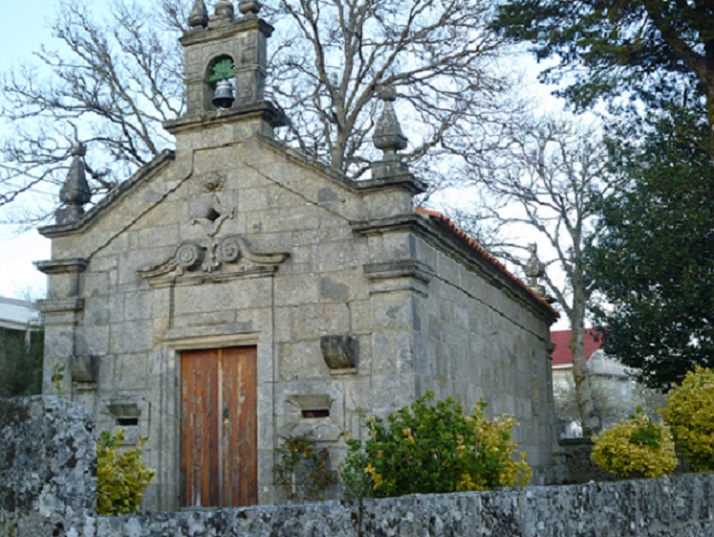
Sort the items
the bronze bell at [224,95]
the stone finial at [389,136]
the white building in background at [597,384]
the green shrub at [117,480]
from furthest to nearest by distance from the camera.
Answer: the white building in background at [597,384] < the bronze bell at [224,95] < the stone finial at [389,136] < the green shrub at [117,480]

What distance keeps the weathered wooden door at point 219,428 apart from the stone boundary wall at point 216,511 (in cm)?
496

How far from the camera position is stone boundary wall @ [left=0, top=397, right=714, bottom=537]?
2.63m

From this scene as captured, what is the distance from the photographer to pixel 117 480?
244 inches

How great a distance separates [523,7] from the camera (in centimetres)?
1295

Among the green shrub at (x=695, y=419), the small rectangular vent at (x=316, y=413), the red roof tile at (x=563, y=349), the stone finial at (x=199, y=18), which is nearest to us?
the small rectangular vent at (x=316, y=413)

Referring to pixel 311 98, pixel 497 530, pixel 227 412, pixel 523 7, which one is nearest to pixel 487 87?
pixel 311 98

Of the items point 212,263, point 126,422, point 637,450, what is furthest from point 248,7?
point 637,450

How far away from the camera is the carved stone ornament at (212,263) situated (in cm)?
985

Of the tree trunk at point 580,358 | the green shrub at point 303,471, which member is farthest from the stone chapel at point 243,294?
the tree trunk at point 580,358

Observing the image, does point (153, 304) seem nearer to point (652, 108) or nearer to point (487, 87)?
point (652, 108)

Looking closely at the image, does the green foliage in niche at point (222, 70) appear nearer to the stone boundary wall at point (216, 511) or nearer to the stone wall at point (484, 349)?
the stone wall at point (484, 349)

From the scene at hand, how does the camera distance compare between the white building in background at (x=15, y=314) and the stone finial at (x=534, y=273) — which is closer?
the stone finial at (x=534, y=273)

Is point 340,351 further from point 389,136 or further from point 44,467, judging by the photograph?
point 44,467

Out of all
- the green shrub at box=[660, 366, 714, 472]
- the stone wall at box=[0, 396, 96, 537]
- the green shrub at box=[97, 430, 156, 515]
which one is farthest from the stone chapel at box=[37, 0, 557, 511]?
the stone wall at box=[0, 396, 96, 537]
